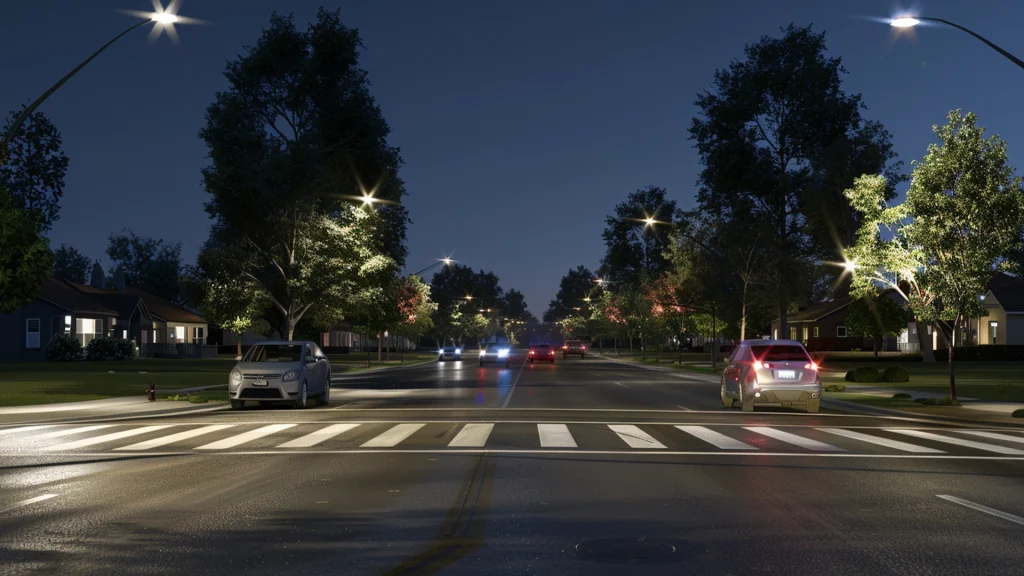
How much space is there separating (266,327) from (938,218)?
223 ft

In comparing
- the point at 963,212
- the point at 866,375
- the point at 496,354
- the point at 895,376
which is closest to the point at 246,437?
the point at 963,212

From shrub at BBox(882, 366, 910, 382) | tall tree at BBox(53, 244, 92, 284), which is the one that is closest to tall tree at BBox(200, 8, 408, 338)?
shrub at BBox(882, 366, 910, 382)

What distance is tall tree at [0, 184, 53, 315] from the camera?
25.1 meters

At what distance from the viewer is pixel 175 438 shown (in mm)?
17078

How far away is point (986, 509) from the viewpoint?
9.70 m

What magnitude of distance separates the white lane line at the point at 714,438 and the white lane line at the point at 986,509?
16.7ft

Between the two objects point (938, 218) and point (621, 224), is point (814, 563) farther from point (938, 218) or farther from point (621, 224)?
point (621, 224)

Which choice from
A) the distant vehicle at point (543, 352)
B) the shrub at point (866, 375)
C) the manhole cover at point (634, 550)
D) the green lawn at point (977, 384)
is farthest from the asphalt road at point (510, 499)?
the distant vehicle at point (543, 352)

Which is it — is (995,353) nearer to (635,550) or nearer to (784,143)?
(784,143)

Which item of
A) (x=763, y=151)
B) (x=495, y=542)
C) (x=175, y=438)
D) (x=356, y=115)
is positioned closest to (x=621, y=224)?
(x=763, y=151)

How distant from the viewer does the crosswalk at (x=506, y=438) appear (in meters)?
15.2

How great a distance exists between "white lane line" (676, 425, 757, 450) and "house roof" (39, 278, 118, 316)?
5244 cm

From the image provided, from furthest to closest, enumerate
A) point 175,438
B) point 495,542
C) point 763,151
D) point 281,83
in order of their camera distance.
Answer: point 763,151 → point 281,83 → point 175,438 → point 495,542

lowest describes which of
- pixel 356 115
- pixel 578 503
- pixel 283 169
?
pixel 578 503
